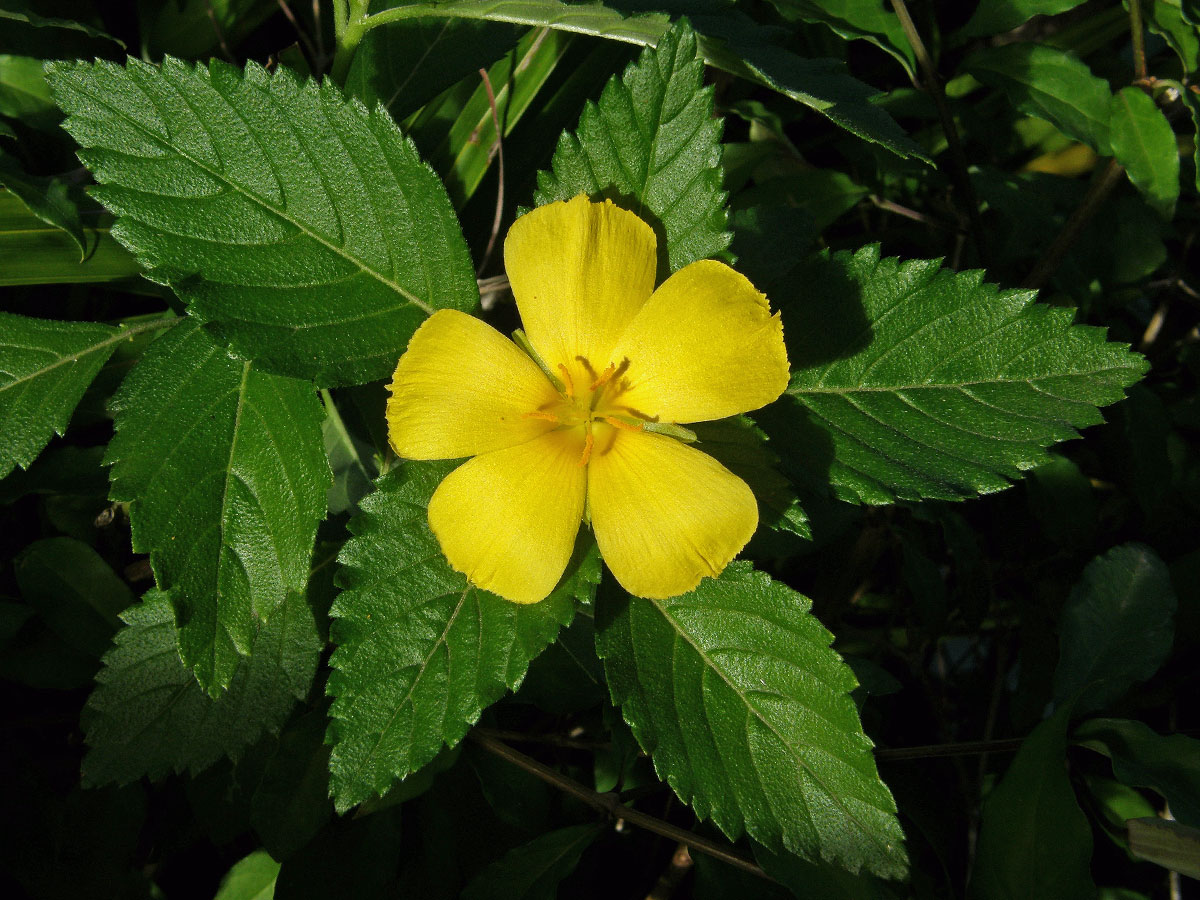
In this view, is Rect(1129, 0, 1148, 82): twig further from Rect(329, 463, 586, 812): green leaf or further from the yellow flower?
Rect(329, 463, 586, 812): green leaf

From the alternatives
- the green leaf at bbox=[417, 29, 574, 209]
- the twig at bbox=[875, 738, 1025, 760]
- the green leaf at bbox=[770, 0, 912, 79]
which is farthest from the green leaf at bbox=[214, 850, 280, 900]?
the green leaf at bbox=[770, 0, 912, 79]

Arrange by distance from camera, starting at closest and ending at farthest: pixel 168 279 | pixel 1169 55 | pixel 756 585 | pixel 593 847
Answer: pixel 168 279 → pixel 756 585 → pixel 593 847 → pixel 1169 55

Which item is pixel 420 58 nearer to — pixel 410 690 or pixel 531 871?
pixel 410 690

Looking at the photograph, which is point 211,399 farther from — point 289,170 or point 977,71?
point 977,71

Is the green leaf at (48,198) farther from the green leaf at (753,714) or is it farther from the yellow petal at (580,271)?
the green leaf at (753,714)

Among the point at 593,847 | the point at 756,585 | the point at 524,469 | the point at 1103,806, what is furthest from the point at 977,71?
the point at 593,847

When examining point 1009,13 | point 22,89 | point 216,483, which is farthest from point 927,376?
point 22,89

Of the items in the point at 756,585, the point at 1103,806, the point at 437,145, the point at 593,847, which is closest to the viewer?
the point at 756,585
